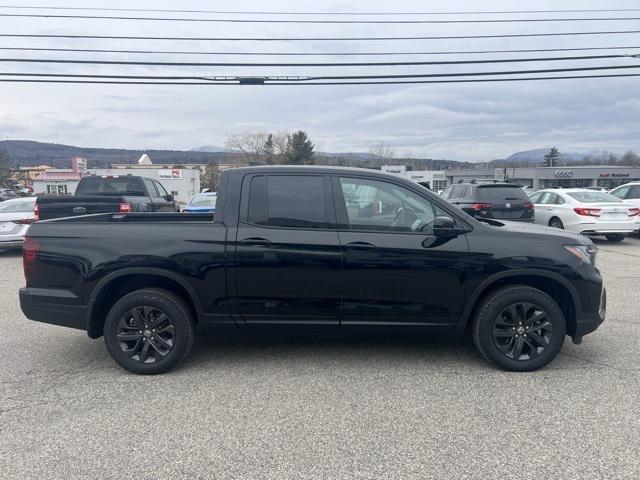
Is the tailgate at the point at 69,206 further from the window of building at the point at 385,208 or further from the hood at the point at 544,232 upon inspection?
the hood at the point at 544,232

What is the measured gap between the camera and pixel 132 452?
3.22m

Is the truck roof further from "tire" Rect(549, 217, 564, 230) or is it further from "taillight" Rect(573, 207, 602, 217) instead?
"tire" Rect(549, 217, 564, 230)

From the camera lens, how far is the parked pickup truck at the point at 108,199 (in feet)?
34.5

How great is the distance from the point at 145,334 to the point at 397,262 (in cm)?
233

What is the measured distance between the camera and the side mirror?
4.32m

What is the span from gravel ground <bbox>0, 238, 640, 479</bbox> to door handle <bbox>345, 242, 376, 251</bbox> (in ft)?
3.67

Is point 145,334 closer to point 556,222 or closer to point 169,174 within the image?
point 556,222

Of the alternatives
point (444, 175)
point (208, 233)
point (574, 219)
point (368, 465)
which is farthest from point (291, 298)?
point (444, 175)

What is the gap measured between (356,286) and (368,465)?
1.65 metres

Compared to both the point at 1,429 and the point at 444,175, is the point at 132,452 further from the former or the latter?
the point at 444,175

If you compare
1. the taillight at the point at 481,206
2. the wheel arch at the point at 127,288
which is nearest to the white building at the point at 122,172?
the taillight at the point at 481,206

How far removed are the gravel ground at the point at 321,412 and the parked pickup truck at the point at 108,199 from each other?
580 cm

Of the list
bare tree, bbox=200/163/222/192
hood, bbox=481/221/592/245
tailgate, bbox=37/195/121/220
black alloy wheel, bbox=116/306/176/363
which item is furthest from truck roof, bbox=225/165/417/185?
bare tree, bbox=200/163/222/192

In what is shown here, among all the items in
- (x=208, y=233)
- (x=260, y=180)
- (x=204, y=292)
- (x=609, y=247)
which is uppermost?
(x=260, y=180)
